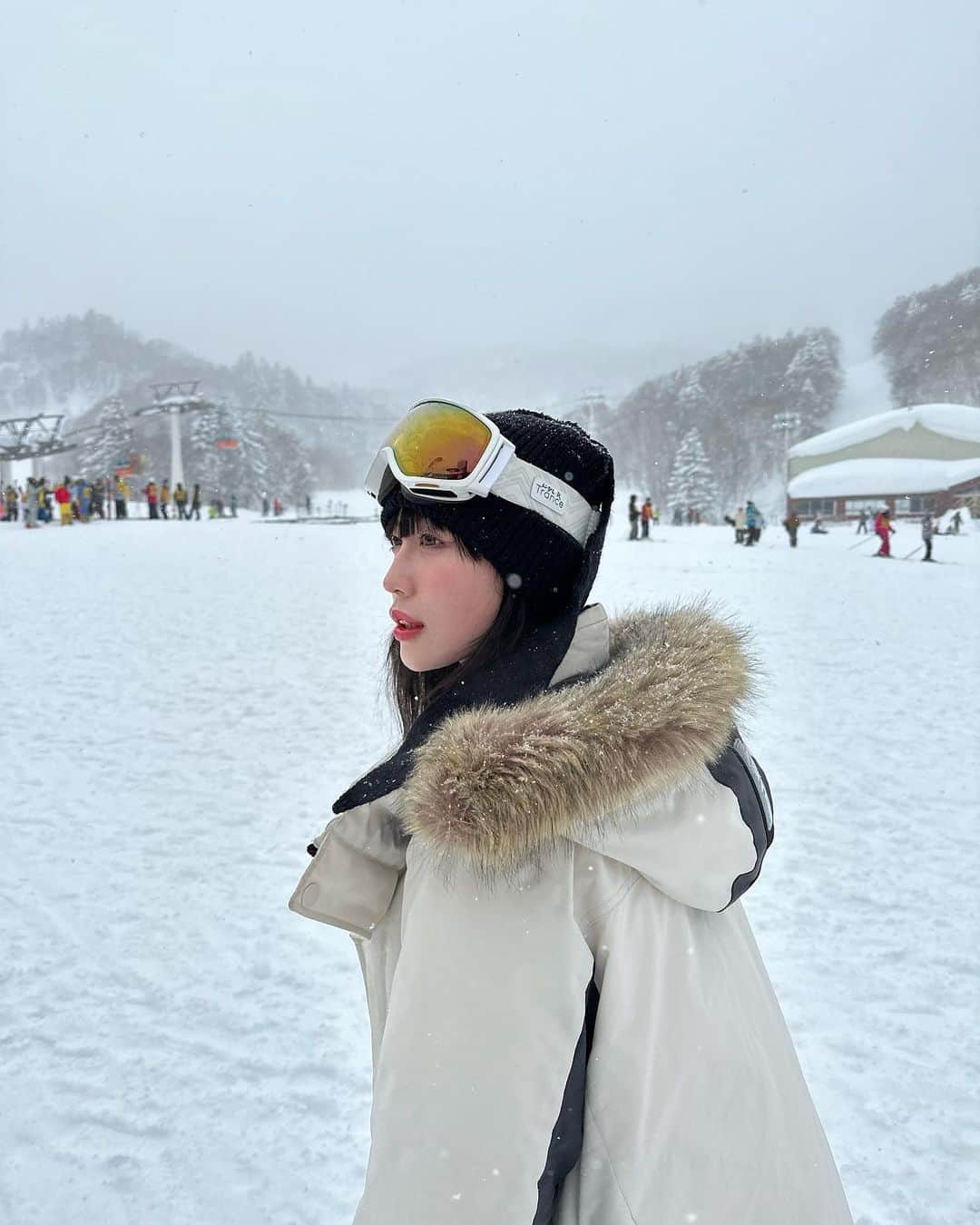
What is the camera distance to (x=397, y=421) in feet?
5.20

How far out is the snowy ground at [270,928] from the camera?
2936 mm

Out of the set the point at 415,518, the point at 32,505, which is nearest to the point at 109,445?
the point at 32,505

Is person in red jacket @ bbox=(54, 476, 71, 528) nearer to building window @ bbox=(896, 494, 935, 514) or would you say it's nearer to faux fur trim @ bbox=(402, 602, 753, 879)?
faux fur trim @ bbox=(402, 602, 753, 879)

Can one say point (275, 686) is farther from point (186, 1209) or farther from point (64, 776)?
point (186, 1209)

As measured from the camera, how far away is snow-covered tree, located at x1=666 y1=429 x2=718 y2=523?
65.6m

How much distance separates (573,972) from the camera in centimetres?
95

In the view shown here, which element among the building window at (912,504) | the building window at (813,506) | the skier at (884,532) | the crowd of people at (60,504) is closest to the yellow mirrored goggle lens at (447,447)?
the skier at (884,532)

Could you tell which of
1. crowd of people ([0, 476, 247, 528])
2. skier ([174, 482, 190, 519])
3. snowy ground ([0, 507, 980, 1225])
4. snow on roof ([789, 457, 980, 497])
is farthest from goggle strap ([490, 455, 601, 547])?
snow on roof ([789, 457, 980, 497])

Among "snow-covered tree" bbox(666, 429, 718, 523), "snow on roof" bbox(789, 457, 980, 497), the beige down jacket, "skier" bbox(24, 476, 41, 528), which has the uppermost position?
"snow-covered tree" bbox(666, 429, 718, 523)

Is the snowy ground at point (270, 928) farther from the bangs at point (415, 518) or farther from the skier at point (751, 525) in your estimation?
the skier at point (751, 525)

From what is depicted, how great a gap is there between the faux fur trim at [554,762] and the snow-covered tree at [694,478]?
66.6 meters

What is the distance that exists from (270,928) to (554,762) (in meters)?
4.12

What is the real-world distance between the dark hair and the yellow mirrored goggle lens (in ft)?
0.28

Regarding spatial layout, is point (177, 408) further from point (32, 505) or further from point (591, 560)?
point (591, 560)
